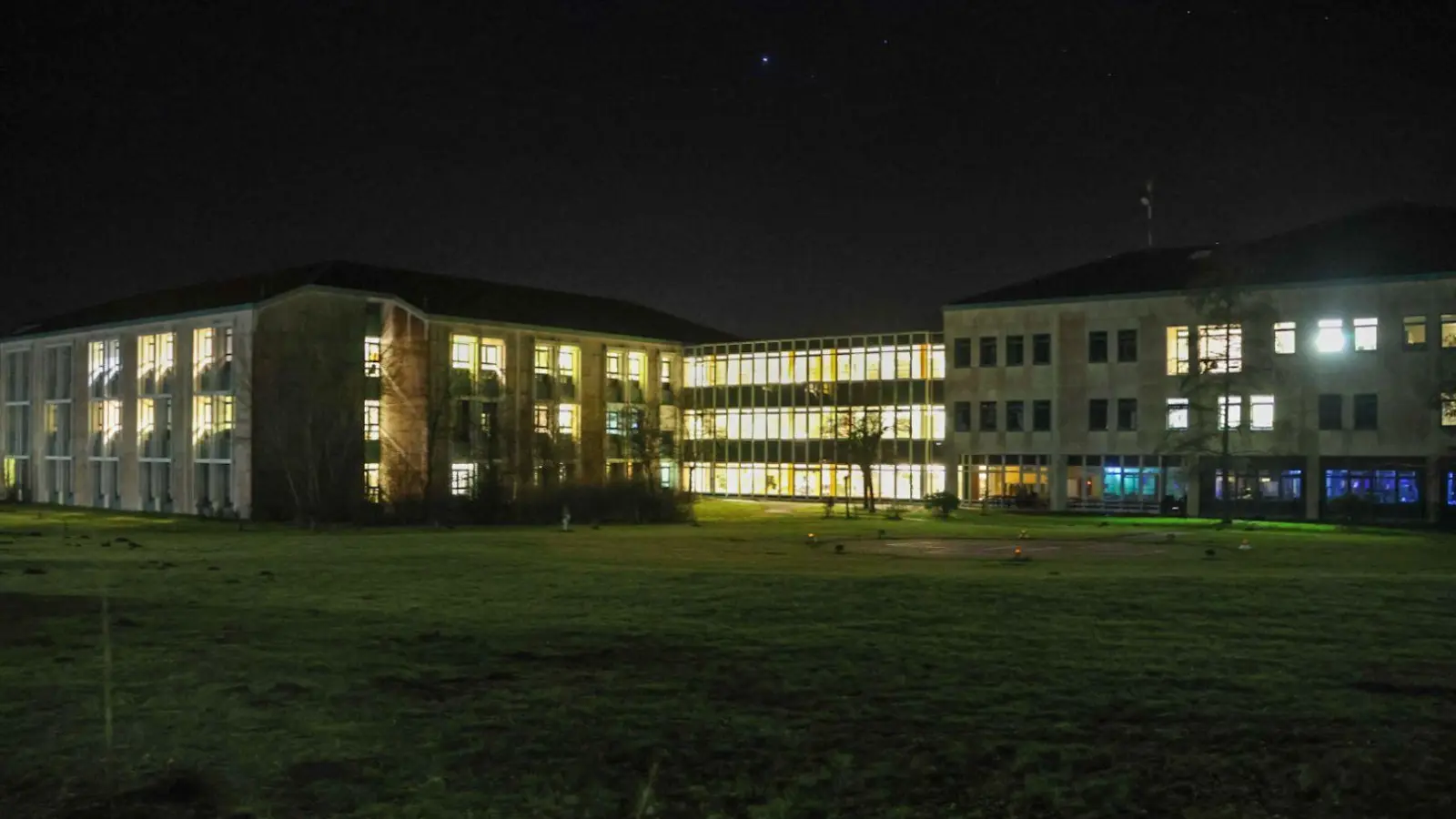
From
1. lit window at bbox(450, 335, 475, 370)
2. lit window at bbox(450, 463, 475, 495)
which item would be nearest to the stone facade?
lit window at bbox(450, 335, 475, 370)

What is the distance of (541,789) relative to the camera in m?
9.20

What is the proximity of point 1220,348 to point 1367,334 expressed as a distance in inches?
263

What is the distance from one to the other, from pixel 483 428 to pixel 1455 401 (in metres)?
46.7

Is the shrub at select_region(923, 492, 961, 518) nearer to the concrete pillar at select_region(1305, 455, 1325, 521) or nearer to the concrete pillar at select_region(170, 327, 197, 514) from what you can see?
the concrete pillar at select_region(1305, 455, 1325, 521)

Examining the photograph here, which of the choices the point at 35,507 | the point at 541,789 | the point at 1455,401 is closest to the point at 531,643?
the point at 541,789

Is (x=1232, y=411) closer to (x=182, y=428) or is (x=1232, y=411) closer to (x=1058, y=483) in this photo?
(x=1058, y=483)

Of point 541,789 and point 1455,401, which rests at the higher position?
point 1455,401

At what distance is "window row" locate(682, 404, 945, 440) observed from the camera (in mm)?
74125

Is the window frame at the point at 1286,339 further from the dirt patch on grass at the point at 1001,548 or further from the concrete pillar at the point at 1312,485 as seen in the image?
the dirt patch on grass at the point at 1001,548

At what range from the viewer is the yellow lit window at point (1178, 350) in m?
63.7

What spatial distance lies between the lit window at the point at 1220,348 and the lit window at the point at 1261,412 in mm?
1845

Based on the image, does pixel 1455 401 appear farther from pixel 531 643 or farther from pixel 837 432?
pixel 531 643

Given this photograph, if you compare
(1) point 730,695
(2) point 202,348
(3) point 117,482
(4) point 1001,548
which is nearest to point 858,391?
(2) point 202,348

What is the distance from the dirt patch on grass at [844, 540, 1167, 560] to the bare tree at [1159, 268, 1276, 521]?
20.8 meters
